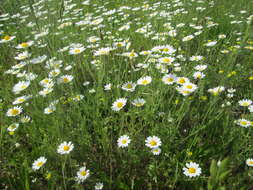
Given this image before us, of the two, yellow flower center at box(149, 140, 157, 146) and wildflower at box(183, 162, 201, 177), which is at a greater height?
yellow flower center at box(149, 140, 157, 146)

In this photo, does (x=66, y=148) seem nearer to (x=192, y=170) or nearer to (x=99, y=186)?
(x=99, y=186)

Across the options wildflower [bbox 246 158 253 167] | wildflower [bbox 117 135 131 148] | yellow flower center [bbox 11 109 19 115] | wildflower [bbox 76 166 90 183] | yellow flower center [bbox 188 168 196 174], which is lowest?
wildflower [bbox 246 158 253 167]

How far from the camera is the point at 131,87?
66.3 inches

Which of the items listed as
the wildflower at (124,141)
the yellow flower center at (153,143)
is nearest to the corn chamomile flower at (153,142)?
the yellow flower center at (153,143)

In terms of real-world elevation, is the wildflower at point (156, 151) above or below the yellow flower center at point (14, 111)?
below

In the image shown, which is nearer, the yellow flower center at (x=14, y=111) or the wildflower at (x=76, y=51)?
the yellow flower center at (x=14, y=111)

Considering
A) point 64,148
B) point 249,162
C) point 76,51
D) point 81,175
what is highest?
point 76,51

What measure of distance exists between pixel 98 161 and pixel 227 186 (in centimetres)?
89

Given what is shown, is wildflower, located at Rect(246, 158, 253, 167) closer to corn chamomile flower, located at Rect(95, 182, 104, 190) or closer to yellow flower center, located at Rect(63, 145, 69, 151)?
corn chamomile flower, located at Rect(95, 182, 104, 190)

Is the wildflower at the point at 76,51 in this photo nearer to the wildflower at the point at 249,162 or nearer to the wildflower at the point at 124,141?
the wildflower at the point at 124,141

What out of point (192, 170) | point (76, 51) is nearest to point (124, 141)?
point (192, 170)

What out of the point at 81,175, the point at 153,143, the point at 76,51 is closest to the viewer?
the point at 81,175

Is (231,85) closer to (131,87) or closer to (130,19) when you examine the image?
(131,87)

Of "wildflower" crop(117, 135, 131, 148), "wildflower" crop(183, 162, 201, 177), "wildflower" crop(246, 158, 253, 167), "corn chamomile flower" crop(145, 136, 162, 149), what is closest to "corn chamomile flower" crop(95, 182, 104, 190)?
"wildflower" crop(117, 135, 131, 148)
